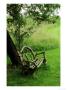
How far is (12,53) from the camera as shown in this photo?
6.00 feet

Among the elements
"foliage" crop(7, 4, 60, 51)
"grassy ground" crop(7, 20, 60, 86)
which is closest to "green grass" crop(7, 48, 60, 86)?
"grassy ground" crop(7, 20, 60, 86)

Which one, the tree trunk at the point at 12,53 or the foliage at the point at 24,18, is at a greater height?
the foliage at the point at 24,18

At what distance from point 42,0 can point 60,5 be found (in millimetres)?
160

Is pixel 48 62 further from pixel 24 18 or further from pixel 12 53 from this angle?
pixel 24 18

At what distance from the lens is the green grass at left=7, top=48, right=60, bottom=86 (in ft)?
5.95

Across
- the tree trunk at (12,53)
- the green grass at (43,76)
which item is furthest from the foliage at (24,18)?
the green grass at (43,76)

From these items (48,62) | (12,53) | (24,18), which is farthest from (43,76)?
(24,18)

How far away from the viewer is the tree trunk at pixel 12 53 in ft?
5.97

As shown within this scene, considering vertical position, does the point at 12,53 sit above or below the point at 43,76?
above

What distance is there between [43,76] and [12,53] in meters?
0.33

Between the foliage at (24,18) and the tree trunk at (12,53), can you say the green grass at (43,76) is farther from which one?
the foliage at (24,18)

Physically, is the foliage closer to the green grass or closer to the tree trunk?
the tree trunk
